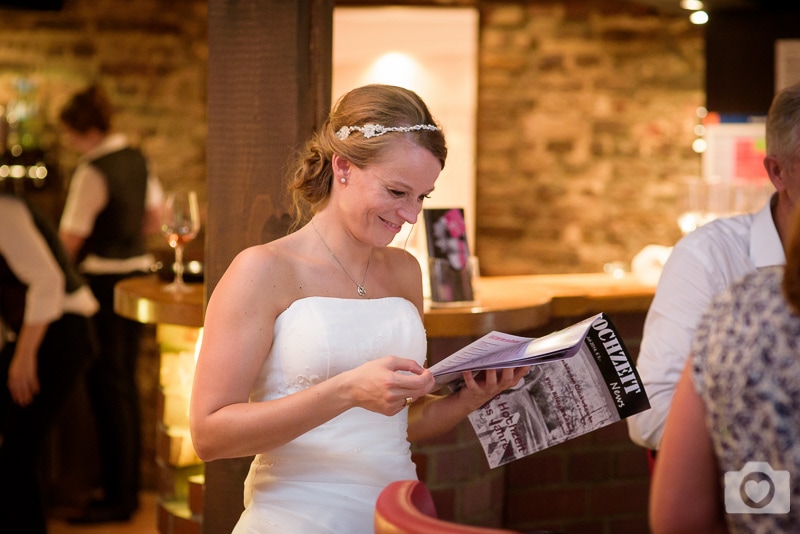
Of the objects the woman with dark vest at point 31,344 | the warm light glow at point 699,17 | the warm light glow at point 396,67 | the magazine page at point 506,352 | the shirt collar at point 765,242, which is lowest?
the woman with dark vest at point 31,344

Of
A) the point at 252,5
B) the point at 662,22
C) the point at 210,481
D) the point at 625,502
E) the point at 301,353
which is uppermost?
the point at 662,22

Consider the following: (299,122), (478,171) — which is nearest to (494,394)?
(299,122)

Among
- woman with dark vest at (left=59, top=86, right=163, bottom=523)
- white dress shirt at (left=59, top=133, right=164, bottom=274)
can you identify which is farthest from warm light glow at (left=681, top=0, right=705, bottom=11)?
white dress shirt at (left=59, top=133, right=164, bottom=274)

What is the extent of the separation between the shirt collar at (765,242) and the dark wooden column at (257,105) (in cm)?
109

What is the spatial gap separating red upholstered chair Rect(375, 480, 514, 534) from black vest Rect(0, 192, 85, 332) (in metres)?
2.71

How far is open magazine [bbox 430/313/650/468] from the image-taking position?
1909mm

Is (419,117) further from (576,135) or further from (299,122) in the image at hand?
(576,135)

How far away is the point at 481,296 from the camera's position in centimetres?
354

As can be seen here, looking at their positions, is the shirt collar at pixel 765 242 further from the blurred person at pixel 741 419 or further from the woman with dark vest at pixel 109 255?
the woman with dark vest at pixel 109 255

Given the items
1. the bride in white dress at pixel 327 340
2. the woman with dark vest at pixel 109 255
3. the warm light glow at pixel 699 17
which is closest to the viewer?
the bride in white dress at pixel 327 340

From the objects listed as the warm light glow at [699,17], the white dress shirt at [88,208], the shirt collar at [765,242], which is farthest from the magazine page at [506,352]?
the warm light glow at [699,17]

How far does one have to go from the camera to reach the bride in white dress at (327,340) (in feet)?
6.24

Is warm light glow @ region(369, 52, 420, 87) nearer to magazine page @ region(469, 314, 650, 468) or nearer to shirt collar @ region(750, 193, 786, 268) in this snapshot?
shirt collar @ region(750, 193, 786, 268)

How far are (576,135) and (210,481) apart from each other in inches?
A: 166
